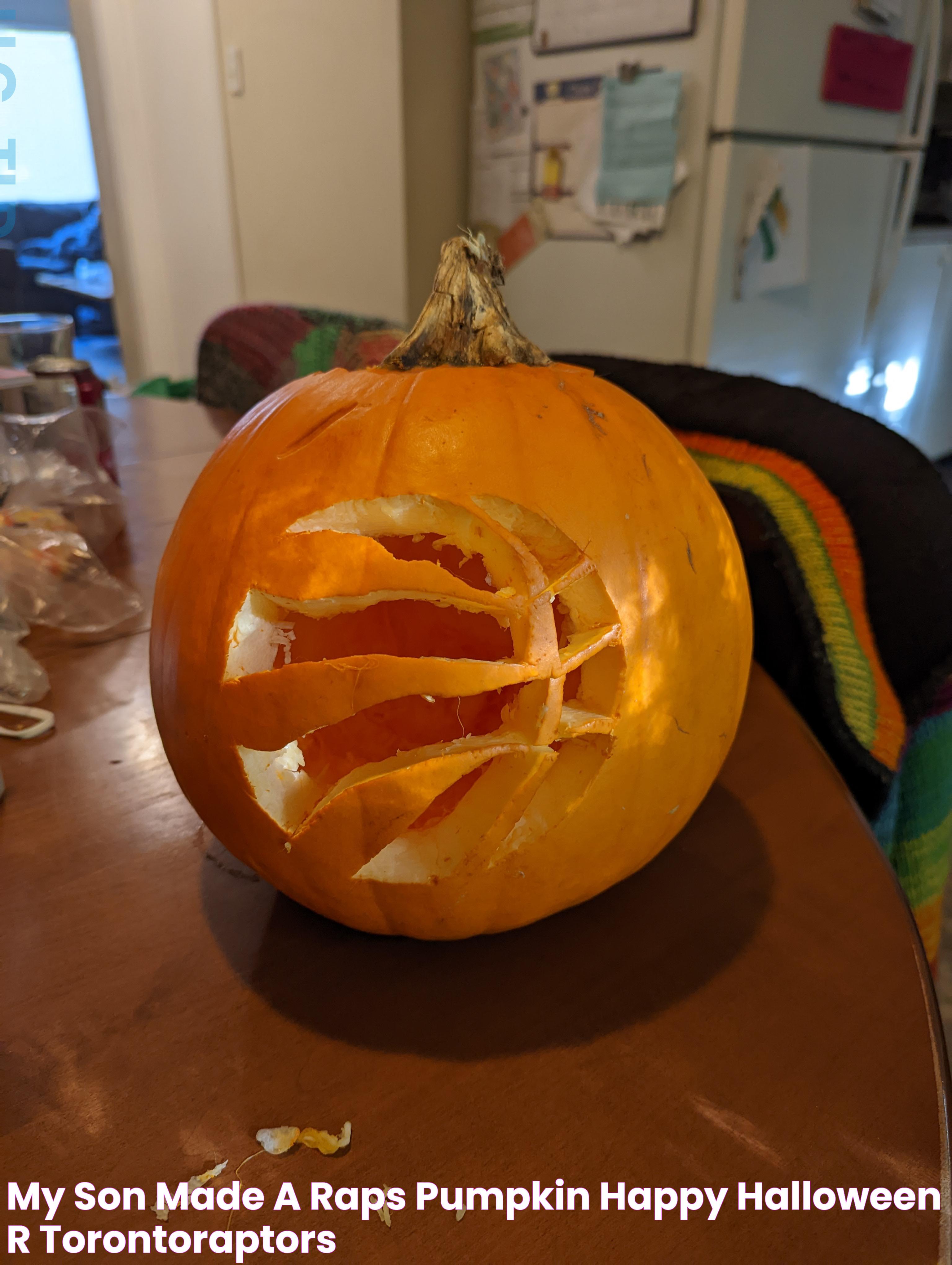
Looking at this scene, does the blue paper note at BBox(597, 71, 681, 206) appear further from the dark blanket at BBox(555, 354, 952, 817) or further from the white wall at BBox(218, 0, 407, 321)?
the dark blanket at BBox(555, 354, 952, 817)

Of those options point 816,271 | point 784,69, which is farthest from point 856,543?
point 816,271

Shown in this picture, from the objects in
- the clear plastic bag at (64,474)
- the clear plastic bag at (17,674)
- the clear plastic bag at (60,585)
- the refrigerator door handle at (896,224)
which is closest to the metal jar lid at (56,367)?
the clear plastic bag at (64,474)

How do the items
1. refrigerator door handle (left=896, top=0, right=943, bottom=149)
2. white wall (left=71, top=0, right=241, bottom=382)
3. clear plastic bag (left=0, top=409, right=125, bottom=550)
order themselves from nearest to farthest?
clear plastic bag (left=0, top=409, right=125, bottom=550)
refrigerator door handle (left=896, top=0, right=943, bottom=149)
white wall (left=71, top=0, right=241, bottom=382)

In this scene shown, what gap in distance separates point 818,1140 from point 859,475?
0.47m

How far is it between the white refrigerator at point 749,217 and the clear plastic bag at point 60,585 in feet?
4.95

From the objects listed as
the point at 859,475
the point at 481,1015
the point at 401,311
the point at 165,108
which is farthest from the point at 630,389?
the point at 165,108

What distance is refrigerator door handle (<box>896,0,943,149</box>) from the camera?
213 centimetres

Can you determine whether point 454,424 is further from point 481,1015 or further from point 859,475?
point 859,475

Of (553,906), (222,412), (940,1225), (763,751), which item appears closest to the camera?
(940,1225)

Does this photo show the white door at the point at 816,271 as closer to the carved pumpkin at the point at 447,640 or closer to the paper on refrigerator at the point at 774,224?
the paper on refrigerator at the point at 774,224

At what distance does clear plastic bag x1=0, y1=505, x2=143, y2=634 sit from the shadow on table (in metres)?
0.37

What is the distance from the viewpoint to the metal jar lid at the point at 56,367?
38.0 inches

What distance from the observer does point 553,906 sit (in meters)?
0.41

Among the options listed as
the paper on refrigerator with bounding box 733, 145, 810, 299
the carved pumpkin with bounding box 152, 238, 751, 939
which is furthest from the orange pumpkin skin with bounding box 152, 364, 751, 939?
the paper on refrigerator with bounding box 733, 145, 810, 299
